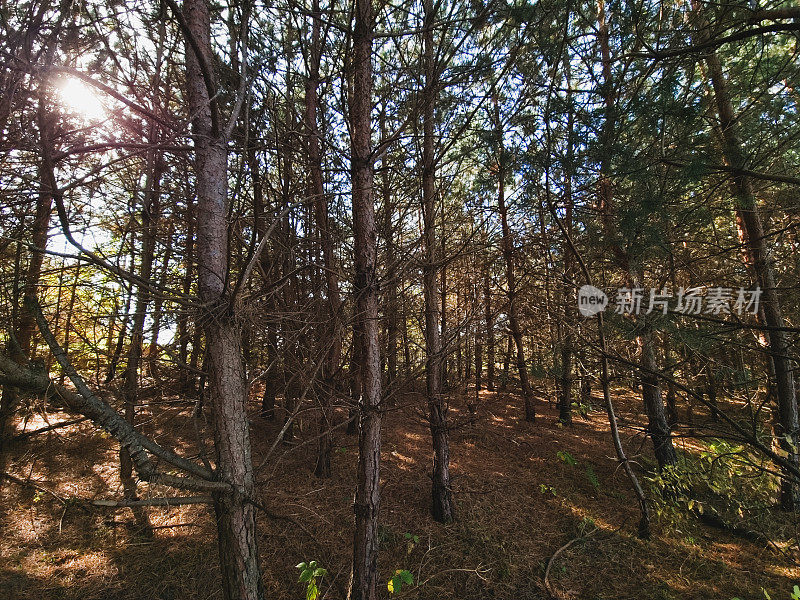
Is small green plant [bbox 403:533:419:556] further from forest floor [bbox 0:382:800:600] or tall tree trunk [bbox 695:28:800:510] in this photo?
tall tree trunk [bbox 695:28:800:510]

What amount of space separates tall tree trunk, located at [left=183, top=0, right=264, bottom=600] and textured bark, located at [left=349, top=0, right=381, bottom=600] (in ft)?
2.95

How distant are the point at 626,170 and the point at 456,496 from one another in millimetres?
4946

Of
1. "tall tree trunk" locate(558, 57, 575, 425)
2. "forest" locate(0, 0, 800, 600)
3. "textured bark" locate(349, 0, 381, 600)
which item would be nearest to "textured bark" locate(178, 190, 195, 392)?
"forest" locate(0, 0, 800, 600)

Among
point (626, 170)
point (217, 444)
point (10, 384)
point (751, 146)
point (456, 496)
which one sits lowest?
point (456, 496)

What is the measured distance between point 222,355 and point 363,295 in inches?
44.3

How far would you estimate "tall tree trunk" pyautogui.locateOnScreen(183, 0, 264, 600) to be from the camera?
6.10 feet

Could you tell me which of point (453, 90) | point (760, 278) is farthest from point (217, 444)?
point (760, 278)

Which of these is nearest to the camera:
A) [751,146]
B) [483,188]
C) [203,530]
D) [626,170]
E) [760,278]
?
[626,170]

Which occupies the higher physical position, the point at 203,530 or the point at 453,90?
the point at 453,90

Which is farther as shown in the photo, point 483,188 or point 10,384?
point 483,188

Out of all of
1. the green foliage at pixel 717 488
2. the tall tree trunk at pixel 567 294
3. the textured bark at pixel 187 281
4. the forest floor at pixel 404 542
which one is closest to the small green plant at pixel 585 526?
the forest floor at pixel 404 542

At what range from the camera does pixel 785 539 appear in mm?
4555

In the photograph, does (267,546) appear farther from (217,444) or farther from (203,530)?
(217,444)

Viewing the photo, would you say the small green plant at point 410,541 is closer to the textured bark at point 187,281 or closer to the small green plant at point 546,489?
the small green plant at point 546,489
